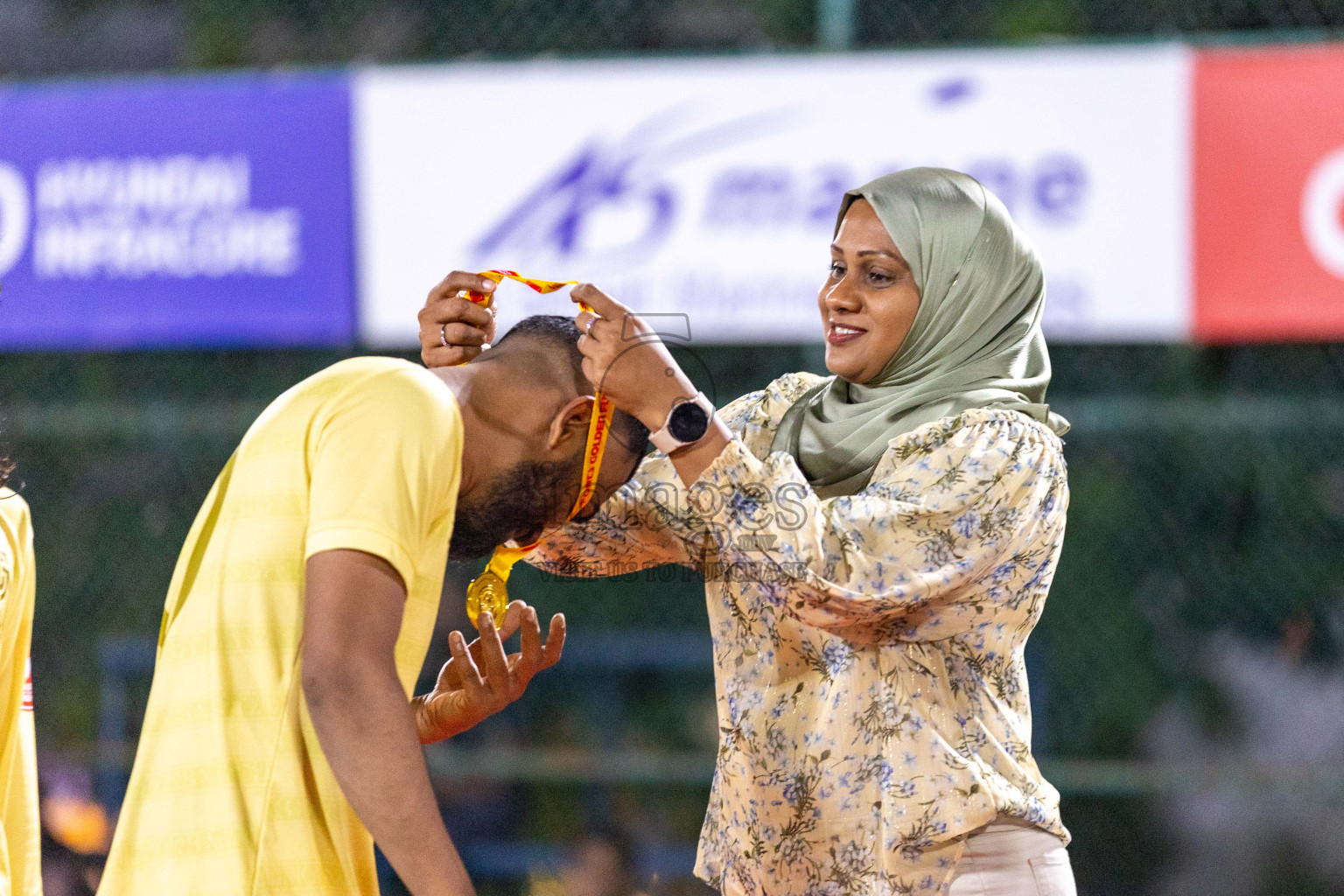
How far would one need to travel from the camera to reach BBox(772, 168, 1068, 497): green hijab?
6.73 ft

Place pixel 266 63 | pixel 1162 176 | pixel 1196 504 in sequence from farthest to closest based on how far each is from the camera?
1. pixel 266 63
2. pixel 1196 504
3. pixel 1162 176

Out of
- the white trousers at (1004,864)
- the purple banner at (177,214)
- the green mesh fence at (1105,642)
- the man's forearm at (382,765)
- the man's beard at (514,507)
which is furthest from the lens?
the purple banner at (177,214)

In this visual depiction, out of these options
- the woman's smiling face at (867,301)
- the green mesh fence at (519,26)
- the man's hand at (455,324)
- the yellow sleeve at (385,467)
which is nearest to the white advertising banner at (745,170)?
the green mesh fence at (519,26)

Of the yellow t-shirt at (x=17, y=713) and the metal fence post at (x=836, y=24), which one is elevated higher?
the metal fence post at (x=836, y=24)

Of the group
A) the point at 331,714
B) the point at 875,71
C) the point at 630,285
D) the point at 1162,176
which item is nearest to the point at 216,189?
the point at 630,285

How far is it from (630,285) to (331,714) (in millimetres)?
3420

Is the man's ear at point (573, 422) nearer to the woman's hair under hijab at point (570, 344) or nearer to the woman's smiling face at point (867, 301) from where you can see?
the woman's hair under hijab at point (570, 344)

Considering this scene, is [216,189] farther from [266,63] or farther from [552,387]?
[552,387]

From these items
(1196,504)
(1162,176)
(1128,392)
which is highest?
(1162,176)

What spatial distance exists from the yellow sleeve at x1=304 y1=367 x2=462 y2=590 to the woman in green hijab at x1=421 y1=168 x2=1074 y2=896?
0.30 meters

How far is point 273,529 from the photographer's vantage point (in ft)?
4.39

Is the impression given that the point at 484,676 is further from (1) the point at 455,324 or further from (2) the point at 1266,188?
(2) the point at 1266,188

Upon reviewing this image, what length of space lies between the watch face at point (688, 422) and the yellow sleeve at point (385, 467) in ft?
1.28

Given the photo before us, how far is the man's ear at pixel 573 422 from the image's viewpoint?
155 centimetres
